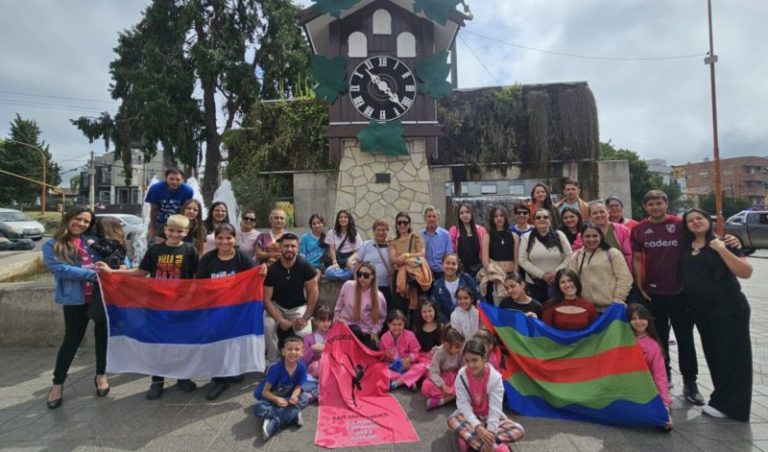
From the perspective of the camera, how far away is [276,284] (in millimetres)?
4281

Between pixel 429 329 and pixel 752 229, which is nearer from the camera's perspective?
pixel 429 329

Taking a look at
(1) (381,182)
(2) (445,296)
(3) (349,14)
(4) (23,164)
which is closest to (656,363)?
(2) (445,296)

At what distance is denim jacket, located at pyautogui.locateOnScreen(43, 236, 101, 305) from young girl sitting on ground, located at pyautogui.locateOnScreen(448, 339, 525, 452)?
3.34 m

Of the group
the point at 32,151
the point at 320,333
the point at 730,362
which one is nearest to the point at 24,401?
the point at 320,333

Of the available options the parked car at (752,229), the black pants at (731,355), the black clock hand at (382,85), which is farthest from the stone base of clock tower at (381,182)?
the parked car at (752,229)

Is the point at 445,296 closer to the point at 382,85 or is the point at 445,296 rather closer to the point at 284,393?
the point at 284,393

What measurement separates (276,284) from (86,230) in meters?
1.83

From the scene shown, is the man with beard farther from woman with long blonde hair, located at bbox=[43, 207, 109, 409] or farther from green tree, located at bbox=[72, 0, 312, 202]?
green tree, located at bbox=[72, 0, 312, 202]

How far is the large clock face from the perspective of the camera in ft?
24.2

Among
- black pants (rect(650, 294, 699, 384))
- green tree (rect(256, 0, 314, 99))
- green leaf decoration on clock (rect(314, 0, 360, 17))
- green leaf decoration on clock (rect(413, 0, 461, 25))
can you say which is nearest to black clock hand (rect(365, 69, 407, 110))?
green leaf decoration on clock (rect(314, 0, 360, 17))

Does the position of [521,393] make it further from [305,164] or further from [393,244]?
[305,164]

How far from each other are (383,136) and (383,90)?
82cm

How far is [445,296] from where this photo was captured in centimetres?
448

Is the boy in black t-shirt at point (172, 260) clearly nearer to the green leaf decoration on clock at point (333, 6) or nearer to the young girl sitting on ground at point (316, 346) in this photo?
the young girl sitting on ground at point (316, 346)
